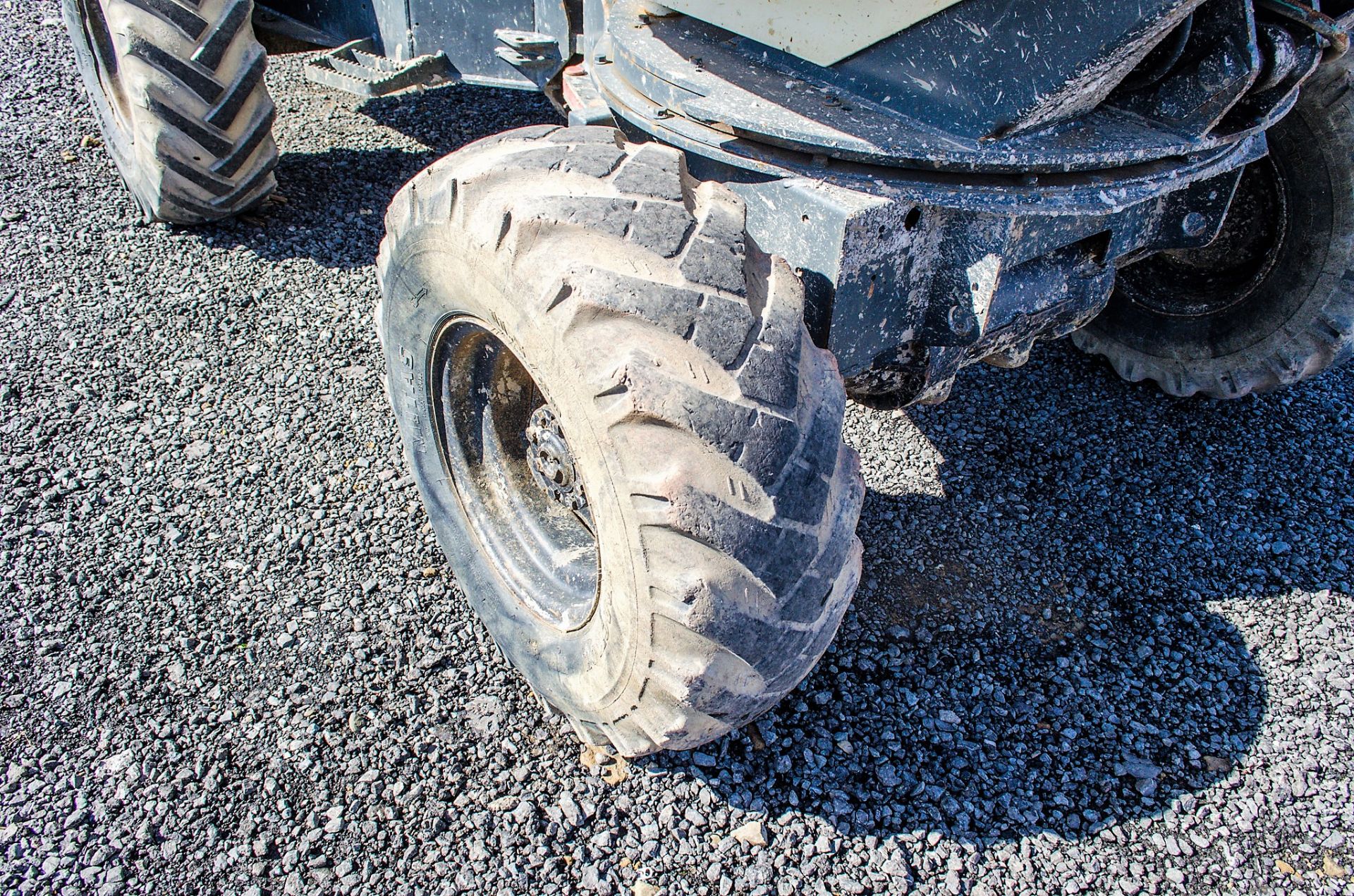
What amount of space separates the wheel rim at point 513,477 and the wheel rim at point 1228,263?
2.21 m

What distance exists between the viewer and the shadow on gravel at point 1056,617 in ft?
7.75

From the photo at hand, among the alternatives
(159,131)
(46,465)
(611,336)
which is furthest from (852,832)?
(159,131)

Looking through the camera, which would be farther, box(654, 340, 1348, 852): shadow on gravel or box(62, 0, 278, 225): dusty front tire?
box(62, 0, 278, 225): dusty front tire

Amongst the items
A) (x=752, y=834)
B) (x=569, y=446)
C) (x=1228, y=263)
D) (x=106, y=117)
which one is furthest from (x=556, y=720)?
(x=106, y=117)

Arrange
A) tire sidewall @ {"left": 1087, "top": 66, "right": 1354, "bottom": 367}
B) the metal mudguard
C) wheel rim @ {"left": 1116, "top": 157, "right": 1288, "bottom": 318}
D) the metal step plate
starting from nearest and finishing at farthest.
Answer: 1. the metal mudguard
2. tire sidewall @ {"left": 1087, "top": 66, "right": 1354, "bottom": 367}
3. wheel rim @ {"left": 1116, "top": 157, "right": 1288, "bottom": 318}
4. the metal step plate

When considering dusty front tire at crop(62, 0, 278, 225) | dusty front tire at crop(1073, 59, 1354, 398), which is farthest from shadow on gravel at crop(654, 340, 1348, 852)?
dusty front tire at crop(62, 0, 278, 225)

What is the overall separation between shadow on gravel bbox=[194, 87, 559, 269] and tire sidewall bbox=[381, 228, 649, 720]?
178cm

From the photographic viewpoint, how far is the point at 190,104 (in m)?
3.71

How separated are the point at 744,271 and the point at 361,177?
3.32 metres

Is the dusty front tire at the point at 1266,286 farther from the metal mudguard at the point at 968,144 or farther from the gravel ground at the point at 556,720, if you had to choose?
the metal mudguard at the point at 968,144

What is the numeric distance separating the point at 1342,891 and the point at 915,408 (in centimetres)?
183

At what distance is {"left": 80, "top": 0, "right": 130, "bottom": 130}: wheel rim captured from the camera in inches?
162

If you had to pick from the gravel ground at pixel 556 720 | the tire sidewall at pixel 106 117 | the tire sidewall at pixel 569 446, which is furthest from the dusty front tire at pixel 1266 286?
the tire sidewall at pixel 106 117

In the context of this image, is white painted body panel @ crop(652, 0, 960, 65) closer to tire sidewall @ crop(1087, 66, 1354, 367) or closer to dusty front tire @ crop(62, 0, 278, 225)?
tire sidewall @ crop(1087, 66, 1354, 367)
